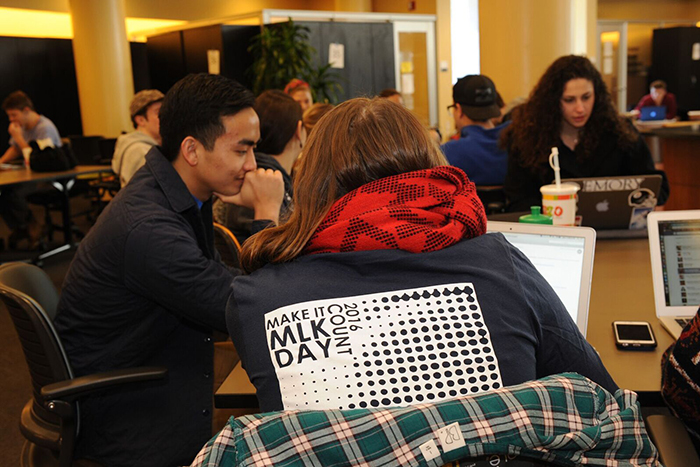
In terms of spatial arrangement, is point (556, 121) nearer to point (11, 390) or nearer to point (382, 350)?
point (382, 350)

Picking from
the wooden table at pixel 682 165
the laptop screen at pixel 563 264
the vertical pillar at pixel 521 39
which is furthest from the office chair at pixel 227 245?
the wooden table at pixel 682 165

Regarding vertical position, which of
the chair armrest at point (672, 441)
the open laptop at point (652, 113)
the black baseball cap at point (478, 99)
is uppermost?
the black baseball cap at point (478, 99)

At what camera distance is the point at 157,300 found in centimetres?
164

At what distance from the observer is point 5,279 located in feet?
5.27

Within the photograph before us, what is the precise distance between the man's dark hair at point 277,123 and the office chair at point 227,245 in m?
0.64

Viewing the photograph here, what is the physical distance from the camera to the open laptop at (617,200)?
7.01 ft

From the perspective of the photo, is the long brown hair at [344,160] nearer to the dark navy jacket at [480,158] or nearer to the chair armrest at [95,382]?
the chair armrest at [95,382]

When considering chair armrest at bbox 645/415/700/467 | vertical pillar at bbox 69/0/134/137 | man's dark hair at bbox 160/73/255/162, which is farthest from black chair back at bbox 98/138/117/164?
Answer: chair armrest at bbox 645/415/700/467

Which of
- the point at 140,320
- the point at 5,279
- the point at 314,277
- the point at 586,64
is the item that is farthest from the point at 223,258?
the point at 586,64

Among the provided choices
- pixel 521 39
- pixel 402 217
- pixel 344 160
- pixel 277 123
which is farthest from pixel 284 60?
pixel 402 217

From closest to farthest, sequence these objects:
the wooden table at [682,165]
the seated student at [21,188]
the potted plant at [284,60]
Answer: the wooden table at [682,165] < the seated student at [21,188] < the potted plant at [284,60]

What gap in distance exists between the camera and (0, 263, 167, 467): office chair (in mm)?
1508

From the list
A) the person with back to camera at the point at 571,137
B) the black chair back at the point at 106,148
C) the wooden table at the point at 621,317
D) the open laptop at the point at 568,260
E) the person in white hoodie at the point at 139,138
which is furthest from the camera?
the black chair back at the point at 106,148

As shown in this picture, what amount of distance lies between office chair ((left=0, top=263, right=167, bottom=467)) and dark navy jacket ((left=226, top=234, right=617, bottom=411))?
676 millimetres
